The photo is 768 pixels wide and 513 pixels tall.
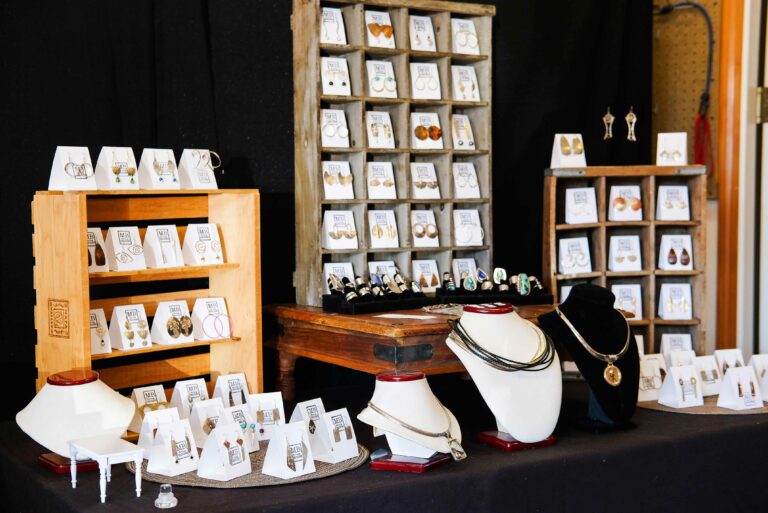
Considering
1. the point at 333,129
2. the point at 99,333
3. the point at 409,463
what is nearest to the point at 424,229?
the point at 333,129

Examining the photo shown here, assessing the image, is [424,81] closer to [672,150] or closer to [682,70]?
[672,150]

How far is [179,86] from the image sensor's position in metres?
4.16

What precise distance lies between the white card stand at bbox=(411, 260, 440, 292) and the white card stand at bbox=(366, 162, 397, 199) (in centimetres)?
35

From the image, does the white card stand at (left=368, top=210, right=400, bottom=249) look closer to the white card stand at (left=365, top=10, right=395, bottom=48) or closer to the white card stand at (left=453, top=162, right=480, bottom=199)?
the white card stand at (left=453, top=162, right=480, bottom=199)

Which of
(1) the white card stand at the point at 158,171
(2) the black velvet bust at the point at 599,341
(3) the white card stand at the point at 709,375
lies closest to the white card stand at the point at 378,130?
(1) the white card stand at the point at 158,171

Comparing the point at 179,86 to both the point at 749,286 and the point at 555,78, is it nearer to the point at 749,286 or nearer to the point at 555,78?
the point at 555,78

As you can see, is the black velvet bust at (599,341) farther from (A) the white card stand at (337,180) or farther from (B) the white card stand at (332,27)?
(B) the white card stand at (332,27)

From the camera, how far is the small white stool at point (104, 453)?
2.75 metres

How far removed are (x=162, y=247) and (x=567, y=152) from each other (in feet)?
6.59

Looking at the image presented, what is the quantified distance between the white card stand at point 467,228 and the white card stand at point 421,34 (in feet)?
2.62

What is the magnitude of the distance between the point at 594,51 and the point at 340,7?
1.55 m

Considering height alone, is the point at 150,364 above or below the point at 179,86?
below

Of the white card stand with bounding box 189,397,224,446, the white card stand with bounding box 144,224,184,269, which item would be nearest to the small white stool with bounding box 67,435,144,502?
the white card stand with bounding box 189,397,224,446

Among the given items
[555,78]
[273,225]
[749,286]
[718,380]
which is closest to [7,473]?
[273,225]
